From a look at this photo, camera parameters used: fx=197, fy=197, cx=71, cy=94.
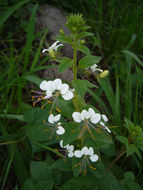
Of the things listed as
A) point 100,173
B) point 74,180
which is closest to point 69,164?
point 74,180

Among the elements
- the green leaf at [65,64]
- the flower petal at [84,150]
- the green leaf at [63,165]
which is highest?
the green leaf at [65,64]

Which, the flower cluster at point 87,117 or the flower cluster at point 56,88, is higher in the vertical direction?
the flower cluster at point 56,88

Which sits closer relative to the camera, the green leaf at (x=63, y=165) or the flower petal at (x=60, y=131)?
the flower petal at (x=60, y=131)

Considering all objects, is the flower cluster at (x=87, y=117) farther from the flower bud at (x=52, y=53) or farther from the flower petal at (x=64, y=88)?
the flower bud at (x=52, y=53)

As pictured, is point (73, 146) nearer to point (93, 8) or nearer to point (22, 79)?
point (22, 79)

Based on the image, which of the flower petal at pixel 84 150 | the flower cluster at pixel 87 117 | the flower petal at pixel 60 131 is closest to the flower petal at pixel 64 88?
the flower cluster at pixel 87 117

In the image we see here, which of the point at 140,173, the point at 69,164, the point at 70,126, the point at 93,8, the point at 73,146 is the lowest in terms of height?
the point at 140,173
